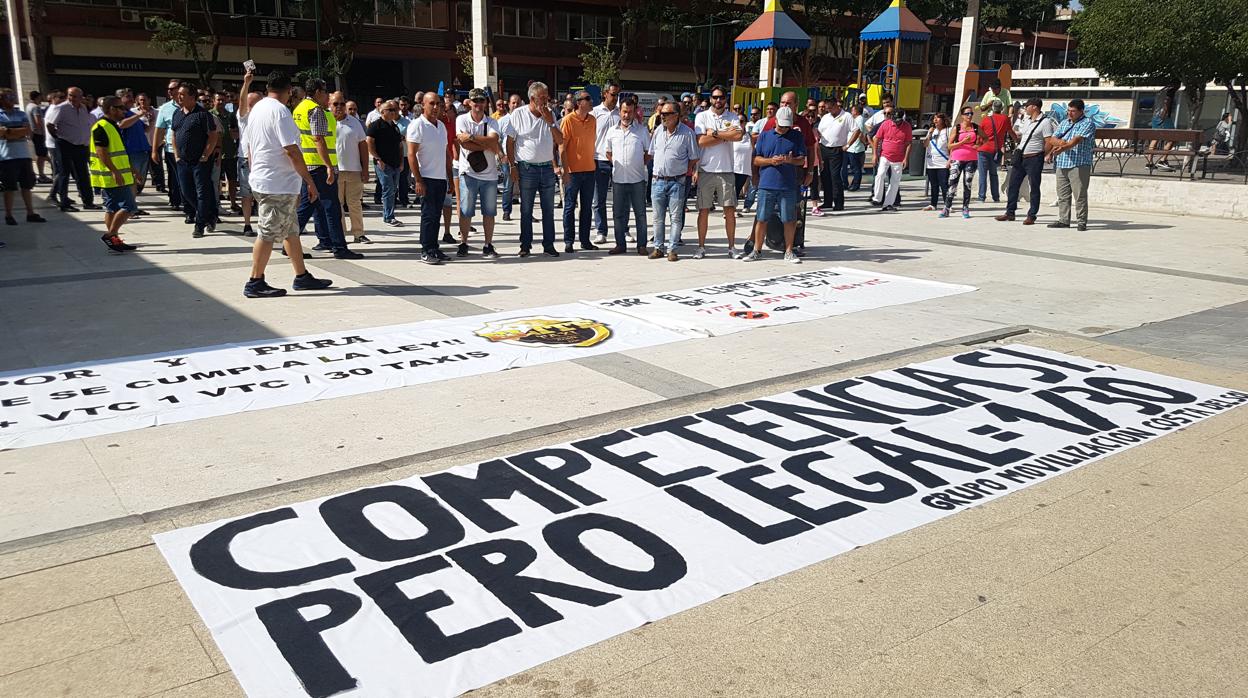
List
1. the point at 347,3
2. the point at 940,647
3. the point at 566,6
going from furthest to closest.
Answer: the point at 566,6, the point at 347,3, the point at 940,647

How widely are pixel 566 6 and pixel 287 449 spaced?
5085 centimetres

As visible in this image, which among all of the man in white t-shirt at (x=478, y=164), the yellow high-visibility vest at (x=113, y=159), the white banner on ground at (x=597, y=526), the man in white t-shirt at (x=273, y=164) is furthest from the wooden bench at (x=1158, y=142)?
the yellow high-visibility vest at (x=113, y=159)

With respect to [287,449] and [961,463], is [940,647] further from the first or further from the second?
[287,449]

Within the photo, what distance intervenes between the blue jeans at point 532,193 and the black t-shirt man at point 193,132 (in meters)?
3.84

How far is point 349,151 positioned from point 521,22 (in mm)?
42521

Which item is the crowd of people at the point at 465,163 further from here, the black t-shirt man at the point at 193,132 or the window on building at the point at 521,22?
the window on building at the point at 521,22

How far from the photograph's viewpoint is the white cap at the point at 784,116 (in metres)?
9.69

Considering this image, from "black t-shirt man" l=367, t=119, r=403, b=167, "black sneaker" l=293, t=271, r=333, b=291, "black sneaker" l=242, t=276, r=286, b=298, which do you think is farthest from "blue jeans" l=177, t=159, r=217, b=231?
"black sneaker" l=242, t=276, r=286, b=298

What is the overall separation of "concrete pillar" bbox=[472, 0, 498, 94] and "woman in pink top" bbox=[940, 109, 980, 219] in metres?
14.7

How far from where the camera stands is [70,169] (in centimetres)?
1485

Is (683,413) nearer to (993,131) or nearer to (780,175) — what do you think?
(780,175)

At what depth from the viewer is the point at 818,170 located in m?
16.5

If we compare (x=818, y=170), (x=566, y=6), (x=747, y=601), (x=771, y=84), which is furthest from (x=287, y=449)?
(x=566, y=6)

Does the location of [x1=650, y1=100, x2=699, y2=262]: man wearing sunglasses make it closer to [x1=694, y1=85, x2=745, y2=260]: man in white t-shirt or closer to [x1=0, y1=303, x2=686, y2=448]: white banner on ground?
[x1=694, y1=85, x2=745, y2=260]: man in white t-shirt
